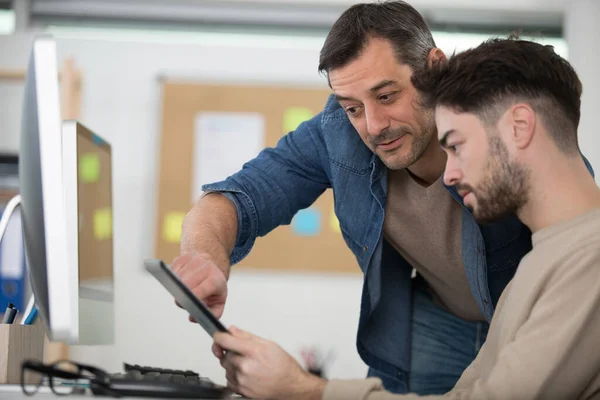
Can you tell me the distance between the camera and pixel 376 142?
4.92 ft

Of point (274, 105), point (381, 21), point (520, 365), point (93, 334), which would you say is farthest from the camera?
point (274, 105)

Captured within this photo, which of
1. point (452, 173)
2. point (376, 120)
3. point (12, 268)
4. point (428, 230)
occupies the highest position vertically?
point (376, 120)

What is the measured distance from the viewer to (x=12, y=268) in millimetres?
3225

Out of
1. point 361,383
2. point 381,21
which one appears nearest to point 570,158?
point 361,383

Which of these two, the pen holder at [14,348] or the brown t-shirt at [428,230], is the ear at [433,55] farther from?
the pen holder at [14,348]

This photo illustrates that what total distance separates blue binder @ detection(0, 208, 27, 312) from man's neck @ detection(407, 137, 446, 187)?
83.5 inches

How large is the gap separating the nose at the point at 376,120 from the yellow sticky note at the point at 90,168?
1.94ft

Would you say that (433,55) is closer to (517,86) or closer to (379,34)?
(379,34)

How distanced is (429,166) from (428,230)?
139mm

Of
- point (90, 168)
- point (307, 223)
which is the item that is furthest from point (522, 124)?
point (307, 223)

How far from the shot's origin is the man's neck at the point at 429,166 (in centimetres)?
157

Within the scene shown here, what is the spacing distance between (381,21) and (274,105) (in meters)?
2.06

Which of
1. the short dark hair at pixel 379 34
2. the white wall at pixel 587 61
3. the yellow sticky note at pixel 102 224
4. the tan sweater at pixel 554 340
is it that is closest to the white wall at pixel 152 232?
the white wall at pixel 587 61

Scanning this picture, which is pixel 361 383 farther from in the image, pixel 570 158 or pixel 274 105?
pixel 274 105
